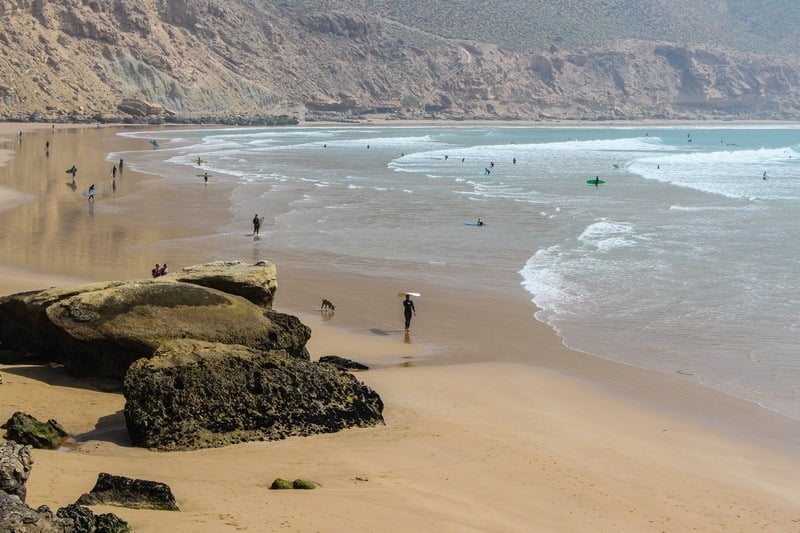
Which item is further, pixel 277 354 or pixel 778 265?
pixel 778 265

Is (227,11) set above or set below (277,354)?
above

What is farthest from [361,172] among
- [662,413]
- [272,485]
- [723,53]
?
[723,53]

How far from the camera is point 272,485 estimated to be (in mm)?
7805

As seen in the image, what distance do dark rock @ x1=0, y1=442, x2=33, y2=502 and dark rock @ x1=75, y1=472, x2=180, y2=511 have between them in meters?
0.58

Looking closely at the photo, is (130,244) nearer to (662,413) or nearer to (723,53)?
(662,413)

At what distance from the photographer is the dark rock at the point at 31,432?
8.69 metres

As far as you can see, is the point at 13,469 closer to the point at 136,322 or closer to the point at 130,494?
the point at 130,494

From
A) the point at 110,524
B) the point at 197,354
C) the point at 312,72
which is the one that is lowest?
the point at 110,524

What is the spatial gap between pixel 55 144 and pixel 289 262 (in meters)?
40.4

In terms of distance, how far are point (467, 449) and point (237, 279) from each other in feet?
14.1

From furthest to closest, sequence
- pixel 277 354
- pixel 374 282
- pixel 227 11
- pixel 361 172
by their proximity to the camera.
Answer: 1. pixel 227 11
2. pixel 361 172
3. pixel 374 282
4. pixel 277 354

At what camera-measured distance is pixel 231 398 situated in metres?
9.35

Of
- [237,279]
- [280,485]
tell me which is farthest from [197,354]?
[237,279]

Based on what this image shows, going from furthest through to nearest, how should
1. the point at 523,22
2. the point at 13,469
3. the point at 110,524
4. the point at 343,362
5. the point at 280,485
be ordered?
1. the point at 523,22
2. the point at 343,362
3. the point at 280,485
4. the point at 13,469
5. the point at 110,524
